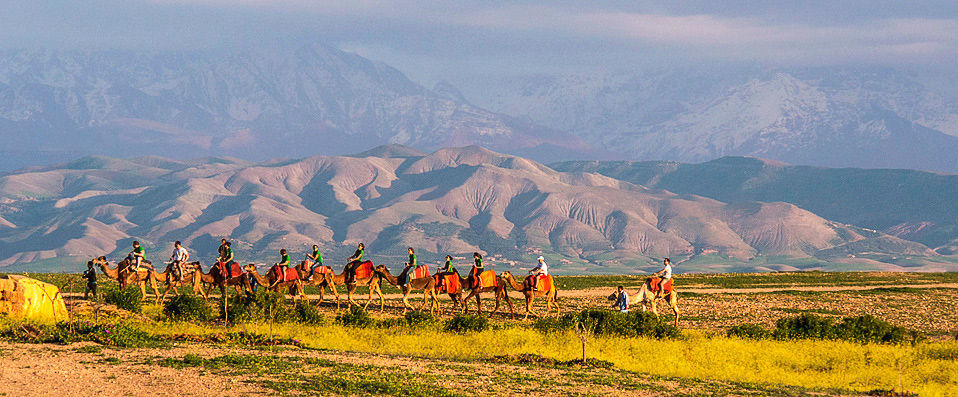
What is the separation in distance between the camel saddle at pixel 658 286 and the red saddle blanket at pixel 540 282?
16.9 ft

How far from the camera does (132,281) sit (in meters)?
53.8

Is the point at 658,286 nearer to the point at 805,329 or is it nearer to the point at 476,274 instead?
the point at 805,329

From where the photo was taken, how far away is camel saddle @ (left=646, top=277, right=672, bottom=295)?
52.0 metres

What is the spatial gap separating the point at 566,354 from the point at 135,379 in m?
16.2

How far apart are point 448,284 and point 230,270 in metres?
11.1

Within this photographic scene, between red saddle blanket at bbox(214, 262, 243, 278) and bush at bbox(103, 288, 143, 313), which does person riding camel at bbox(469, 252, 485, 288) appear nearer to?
red saddle blanket at bbox(214, 262, 243, 278)

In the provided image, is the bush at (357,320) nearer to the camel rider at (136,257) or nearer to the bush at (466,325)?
the bush at (466,325)

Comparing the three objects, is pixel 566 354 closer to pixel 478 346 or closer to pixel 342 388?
pixel 478 346

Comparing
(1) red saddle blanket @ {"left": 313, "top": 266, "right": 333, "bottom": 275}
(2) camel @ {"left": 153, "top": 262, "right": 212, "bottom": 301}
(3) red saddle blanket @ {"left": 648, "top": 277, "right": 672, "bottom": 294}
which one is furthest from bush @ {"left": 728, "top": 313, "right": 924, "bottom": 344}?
(2) camel @ {"left": 153, "top": 262, "right": 212, "bottom": 301}

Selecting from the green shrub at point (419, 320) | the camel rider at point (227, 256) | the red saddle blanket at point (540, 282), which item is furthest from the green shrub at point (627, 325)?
the camel rider at point (227, 256)

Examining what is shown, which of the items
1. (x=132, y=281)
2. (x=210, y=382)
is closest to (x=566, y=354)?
(x=210, y=382)

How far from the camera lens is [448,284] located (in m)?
52.8

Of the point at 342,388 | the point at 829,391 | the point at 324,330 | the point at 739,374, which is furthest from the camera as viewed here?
the point at 324,330

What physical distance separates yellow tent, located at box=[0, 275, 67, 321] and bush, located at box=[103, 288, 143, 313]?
11.5ft
